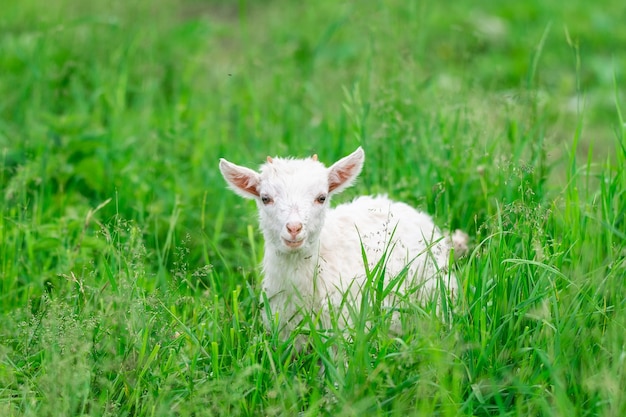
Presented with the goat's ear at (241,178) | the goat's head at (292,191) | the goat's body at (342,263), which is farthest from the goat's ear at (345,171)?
the goat's ear at (241,178)

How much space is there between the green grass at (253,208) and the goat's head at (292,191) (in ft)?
1.18

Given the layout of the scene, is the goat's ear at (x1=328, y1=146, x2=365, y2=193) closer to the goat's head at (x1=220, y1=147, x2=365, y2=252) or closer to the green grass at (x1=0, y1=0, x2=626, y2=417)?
the goat's head at (x1=220, y1=147, x2=365, y2=252)

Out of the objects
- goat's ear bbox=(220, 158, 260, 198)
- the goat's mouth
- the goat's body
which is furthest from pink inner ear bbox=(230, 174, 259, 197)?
the goat's mouth

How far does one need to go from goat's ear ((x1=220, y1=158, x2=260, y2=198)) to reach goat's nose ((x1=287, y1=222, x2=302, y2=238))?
1.28ft

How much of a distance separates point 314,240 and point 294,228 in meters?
0.27

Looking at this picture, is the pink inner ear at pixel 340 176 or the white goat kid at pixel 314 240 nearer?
the white goat kid at pixel 314 240

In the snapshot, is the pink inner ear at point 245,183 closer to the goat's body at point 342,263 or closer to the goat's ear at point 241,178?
the goat's ear at point 241,178

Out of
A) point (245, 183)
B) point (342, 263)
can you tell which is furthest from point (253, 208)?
point (342, 263)

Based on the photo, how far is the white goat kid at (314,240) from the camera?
3.98 m

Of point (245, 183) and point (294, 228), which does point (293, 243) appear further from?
point (245, 183)

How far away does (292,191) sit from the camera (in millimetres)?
4012

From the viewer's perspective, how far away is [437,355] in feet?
11.0

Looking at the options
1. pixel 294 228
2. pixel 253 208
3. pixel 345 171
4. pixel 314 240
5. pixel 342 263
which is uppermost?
pixel 345 171

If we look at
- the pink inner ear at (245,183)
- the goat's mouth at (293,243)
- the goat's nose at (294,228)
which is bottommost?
the goat's mouth at (293,243)
